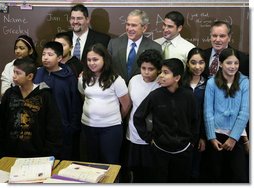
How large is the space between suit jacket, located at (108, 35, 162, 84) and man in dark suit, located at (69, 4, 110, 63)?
12cm

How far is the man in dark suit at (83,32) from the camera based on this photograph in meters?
2.39

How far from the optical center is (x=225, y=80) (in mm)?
2111

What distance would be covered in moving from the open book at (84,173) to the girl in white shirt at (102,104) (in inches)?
A: 22.0

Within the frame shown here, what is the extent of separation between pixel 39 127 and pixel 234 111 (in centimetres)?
123

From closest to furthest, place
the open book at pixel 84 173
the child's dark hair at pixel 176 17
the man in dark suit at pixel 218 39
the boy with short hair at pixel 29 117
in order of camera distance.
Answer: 1. the open book at pixel 84 173
2. the boy with short hair at pixel 29 117
3. the man in dark suit at pixel 218 39
4. the child's dark hair at pixel 176 17

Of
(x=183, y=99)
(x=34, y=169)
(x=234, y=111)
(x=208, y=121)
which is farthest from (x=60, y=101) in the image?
(x=234, y=111)

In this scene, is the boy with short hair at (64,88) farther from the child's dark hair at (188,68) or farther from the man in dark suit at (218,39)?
the man in dark suit at (218,39)

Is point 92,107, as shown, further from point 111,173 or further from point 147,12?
point 147,12

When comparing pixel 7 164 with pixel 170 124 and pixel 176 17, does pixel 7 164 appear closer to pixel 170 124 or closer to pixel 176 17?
pixel 170 124

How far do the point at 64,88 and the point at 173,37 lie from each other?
2.85 feet

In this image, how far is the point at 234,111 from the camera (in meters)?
2.08

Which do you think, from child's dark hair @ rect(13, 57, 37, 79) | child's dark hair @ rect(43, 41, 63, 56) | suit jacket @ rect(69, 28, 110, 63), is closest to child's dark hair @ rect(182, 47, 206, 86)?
suit jacket @ rect(69, 28, 110, 63)

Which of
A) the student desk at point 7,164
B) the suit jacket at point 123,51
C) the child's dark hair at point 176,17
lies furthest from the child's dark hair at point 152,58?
the student desk at point 7,164

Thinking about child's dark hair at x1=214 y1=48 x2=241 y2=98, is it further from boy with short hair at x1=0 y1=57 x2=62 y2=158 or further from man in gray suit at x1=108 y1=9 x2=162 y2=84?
boy with short hair at x1=0 y1=57 x2=62 y2=158
